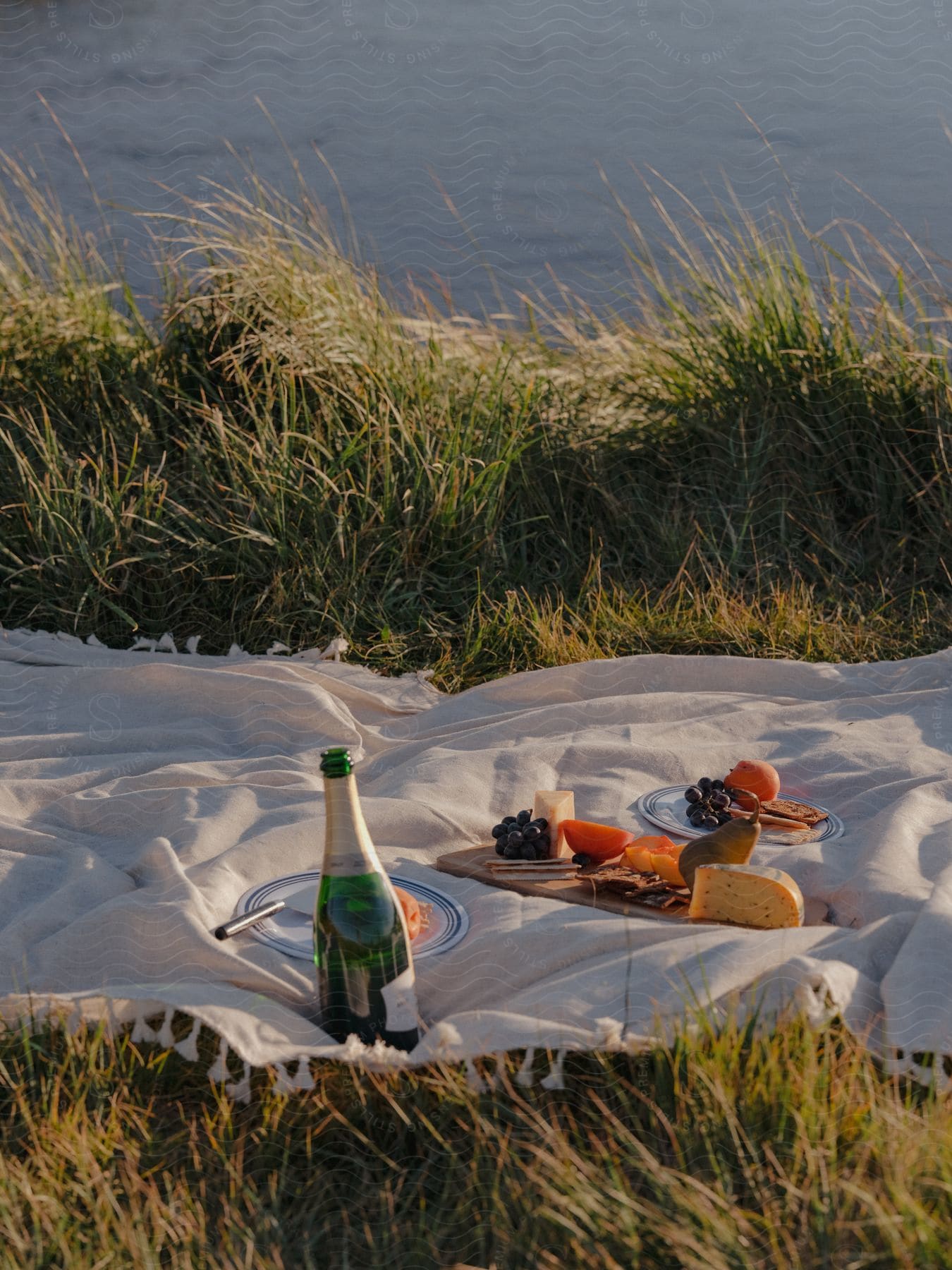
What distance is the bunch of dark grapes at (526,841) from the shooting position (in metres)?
2.45

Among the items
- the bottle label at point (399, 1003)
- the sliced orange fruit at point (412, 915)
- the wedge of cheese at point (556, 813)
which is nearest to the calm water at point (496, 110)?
the wedge of cheese at point (556, 813)

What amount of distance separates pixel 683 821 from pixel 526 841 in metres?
0.41

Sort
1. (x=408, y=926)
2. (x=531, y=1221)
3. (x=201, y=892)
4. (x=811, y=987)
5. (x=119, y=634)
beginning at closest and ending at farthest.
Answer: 1. (x=531, y=1221)
2. (x=811, y=987)
3. (x=408, y=926)
4. (x=201, y=892)
5. (x=119, y=634)

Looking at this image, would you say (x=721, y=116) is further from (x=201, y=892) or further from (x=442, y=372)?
(x=201, y=892)

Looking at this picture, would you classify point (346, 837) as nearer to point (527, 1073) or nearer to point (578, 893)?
point (527, 1073)

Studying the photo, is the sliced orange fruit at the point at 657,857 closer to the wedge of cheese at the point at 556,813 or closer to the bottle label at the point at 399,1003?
the wedge of cheese at the point at 556,813

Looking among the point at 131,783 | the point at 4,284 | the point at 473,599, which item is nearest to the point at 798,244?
the point at 473,599

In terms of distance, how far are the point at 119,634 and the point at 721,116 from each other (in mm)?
4992

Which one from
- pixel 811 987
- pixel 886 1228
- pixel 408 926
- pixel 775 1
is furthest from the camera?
pixel 775 1

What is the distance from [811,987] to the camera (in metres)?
1.87

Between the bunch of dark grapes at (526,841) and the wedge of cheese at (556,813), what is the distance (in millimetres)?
10

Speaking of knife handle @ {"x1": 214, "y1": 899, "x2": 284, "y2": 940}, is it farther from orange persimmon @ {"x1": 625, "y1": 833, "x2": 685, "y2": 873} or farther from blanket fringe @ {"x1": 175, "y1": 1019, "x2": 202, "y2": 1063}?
orange persimmon @ {"x1": 625, "y1": 833, "x2": 685, "y2": 873}

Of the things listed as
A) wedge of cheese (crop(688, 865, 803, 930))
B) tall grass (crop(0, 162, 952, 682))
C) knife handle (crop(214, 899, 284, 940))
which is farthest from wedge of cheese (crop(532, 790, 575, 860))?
tall grass (crop(0, 162, 952, 682))

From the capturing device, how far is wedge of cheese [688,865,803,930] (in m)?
2.15
